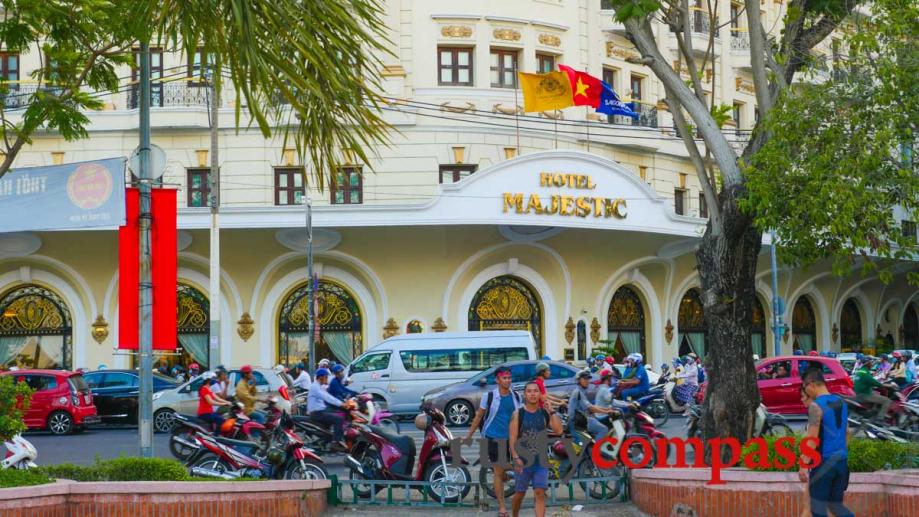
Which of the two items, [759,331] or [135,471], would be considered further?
[759,331]

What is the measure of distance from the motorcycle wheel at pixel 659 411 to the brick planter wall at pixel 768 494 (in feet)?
40.9

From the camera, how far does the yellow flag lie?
32.0 metres

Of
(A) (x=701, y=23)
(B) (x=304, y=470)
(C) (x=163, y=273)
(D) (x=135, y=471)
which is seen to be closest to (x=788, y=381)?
(B) (x=304, y=470)

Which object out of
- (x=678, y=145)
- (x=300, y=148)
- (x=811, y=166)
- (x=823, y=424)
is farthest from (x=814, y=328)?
(x=300, y=148)

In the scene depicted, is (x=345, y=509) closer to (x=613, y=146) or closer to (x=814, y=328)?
(x=613, y=146)

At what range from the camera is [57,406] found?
2475 cm

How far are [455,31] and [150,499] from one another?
2508 centimetres

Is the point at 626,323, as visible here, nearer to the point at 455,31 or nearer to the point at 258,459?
the point at 455,31

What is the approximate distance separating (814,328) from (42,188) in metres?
38.8

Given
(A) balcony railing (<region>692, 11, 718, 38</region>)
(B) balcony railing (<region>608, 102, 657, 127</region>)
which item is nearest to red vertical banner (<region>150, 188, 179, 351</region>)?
(B) balcony railing (<region>608, 102, 657, 127</region>)

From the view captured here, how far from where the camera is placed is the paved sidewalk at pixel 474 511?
12828mm

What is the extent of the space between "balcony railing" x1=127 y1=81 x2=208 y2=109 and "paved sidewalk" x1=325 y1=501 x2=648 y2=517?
22.3 metres

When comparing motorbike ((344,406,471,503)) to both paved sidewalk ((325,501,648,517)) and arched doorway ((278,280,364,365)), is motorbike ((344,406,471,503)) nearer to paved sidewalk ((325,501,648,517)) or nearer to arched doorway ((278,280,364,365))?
paved sidewalk ((325,501,648,517))

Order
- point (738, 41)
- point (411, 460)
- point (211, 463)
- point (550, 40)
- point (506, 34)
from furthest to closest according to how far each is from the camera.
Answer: point (738, 41) < point (550, 40) < point (506, 34) < point (211, 463) < point (411, 460)
